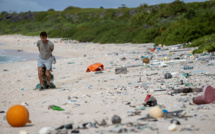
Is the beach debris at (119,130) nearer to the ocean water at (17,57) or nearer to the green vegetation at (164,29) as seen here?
the green vegetation at (164,29)

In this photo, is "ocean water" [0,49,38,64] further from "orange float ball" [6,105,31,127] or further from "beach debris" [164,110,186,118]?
"beach debris" [164,110,186,118]

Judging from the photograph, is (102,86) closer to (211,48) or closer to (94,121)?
(94,121)

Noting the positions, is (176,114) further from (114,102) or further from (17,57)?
(17,57)

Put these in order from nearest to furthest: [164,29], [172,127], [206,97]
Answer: [172,127] < [206,97] < [164,29]

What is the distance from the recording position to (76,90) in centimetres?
666

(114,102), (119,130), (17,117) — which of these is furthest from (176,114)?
(17,117)

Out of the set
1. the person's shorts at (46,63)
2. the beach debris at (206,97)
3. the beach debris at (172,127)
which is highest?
the person's shorts at (46,63)

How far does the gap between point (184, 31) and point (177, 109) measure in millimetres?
12649

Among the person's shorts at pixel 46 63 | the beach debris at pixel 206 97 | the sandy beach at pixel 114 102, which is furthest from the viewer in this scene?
the person's shorts at pixel 46 63

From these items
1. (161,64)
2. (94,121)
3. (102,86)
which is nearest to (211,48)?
(161,64)

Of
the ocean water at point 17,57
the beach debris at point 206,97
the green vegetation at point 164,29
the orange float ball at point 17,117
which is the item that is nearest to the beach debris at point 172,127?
the beach debris at point 206,97

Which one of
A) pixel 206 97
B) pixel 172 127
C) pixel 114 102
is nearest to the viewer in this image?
pixel 172 127

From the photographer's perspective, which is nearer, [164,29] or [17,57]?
[17,57]

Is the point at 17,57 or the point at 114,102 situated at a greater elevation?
the point at 17,57
